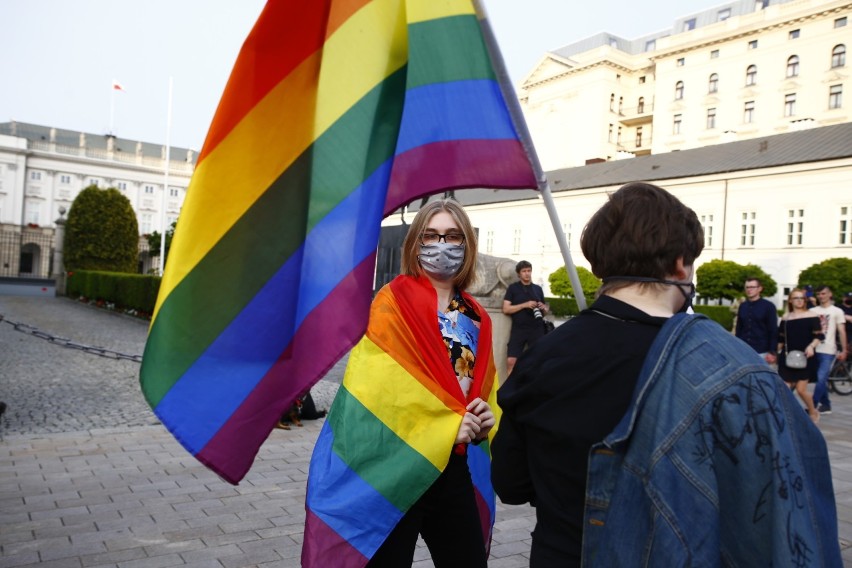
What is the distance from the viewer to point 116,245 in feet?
128

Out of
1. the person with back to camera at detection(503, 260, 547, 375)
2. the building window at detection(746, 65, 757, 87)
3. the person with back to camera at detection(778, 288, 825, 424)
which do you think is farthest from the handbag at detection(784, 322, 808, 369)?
the building window at detection(746, 65, 757, 87)

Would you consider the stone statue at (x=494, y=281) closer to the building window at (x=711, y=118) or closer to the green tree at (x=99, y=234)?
the green tree at (x=99, y=234)

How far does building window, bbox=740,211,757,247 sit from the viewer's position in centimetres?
4203

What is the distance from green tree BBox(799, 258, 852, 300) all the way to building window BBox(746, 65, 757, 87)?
3103 centimetres

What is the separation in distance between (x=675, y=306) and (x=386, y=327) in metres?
1.26

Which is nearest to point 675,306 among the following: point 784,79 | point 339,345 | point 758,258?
point 339,345

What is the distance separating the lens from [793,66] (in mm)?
56562

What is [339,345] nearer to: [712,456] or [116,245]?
[712,456]

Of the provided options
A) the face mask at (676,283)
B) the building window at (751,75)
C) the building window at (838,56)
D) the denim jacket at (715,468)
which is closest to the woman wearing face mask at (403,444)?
the face mask at (676,283)

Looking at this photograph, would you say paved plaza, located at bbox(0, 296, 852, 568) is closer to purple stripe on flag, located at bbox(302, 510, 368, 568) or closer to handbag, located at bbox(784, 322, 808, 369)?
handbag, located at bbox(784, 322, 808, 369)

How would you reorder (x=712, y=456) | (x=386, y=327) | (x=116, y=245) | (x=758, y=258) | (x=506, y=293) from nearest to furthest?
(x=712, y=456) < (x=386, y=327) < (x=506, y=293) < (x=116, y=245) < (x=758, y=258)

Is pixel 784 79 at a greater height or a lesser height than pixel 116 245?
greater

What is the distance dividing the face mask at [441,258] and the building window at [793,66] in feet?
205

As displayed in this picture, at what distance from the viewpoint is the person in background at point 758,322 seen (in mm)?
9203
